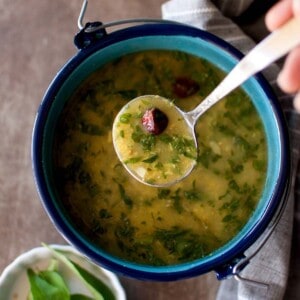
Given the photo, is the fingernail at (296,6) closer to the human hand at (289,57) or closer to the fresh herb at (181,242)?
the human hand at (289,57)

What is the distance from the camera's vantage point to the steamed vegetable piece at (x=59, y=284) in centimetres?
125

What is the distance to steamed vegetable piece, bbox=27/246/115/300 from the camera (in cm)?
125

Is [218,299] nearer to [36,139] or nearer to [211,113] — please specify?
[211,113]

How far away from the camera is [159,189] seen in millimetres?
1187

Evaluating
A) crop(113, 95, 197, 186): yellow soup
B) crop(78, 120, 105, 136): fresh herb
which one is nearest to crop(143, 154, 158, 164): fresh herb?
crop(113, 95, 197, 186): yellow soup

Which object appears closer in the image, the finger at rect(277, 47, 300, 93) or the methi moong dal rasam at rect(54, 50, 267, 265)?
the finger at rect(277, 47, 300, 93)

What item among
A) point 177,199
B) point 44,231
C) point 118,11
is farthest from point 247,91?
point 44,231

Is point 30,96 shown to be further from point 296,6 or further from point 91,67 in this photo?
point 296,6

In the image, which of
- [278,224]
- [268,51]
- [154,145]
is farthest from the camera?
[278,224]

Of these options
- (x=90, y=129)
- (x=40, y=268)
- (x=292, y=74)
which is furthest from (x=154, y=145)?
(x=40, y=268)

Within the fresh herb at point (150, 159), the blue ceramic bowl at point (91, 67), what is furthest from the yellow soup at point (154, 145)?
the blue ceramic bowl at point (91, 67)

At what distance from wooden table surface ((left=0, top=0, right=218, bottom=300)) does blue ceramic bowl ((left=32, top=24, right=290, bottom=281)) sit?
0.16 meters

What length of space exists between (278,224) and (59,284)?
1.28 feet

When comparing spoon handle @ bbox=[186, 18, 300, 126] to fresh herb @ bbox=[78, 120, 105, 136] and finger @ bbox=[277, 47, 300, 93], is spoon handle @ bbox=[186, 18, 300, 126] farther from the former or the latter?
fresh herb @ bbox=[78, 120, 105, 136]
